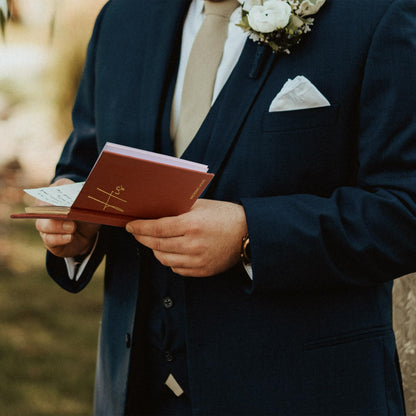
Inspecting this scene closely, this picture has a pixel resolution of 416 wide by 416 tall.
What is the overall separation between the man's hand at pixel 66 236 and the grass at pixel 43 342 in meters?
2.17

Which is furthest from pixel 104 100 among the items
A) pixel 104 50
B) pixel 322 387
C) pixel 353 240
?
pixel 322 387

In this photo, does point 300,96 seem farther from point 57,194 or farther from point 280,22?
point 57,194

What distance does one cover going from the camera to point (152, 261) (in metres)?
1.51

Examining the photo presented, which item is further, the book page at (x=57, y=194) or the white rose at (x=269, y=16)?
the white rose at (x=269, y=16)

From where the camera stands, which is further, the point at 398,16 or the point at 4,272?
the point at 4,272

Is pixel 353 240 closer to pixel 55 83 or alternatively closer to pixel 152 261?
pixel 152 261

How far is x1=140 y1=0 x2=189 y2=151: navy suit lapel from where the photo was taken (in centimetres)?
149

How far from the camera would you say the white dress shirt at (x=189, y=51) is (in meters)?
1.48

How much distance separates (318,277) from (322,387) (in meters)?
0.29

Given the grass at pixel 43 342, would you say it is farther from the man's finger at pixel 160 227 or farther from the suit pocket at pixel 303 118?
the suit pocket at pixel 303 118

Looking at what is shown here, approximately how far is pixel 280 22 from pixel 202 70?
0.25 m

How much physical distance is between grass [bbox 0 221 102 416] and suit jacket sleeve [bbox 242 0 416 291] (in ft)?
8.34

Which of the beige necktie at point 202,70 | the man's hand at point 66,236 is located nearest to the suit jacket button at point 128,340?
the man's hand at point 66,236

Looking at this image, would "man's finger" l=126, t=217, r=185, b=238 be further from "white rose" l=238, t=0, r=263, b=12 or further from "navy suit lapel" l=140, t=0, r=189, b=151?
"white rose" l=238, t=0, r=263, b=12
